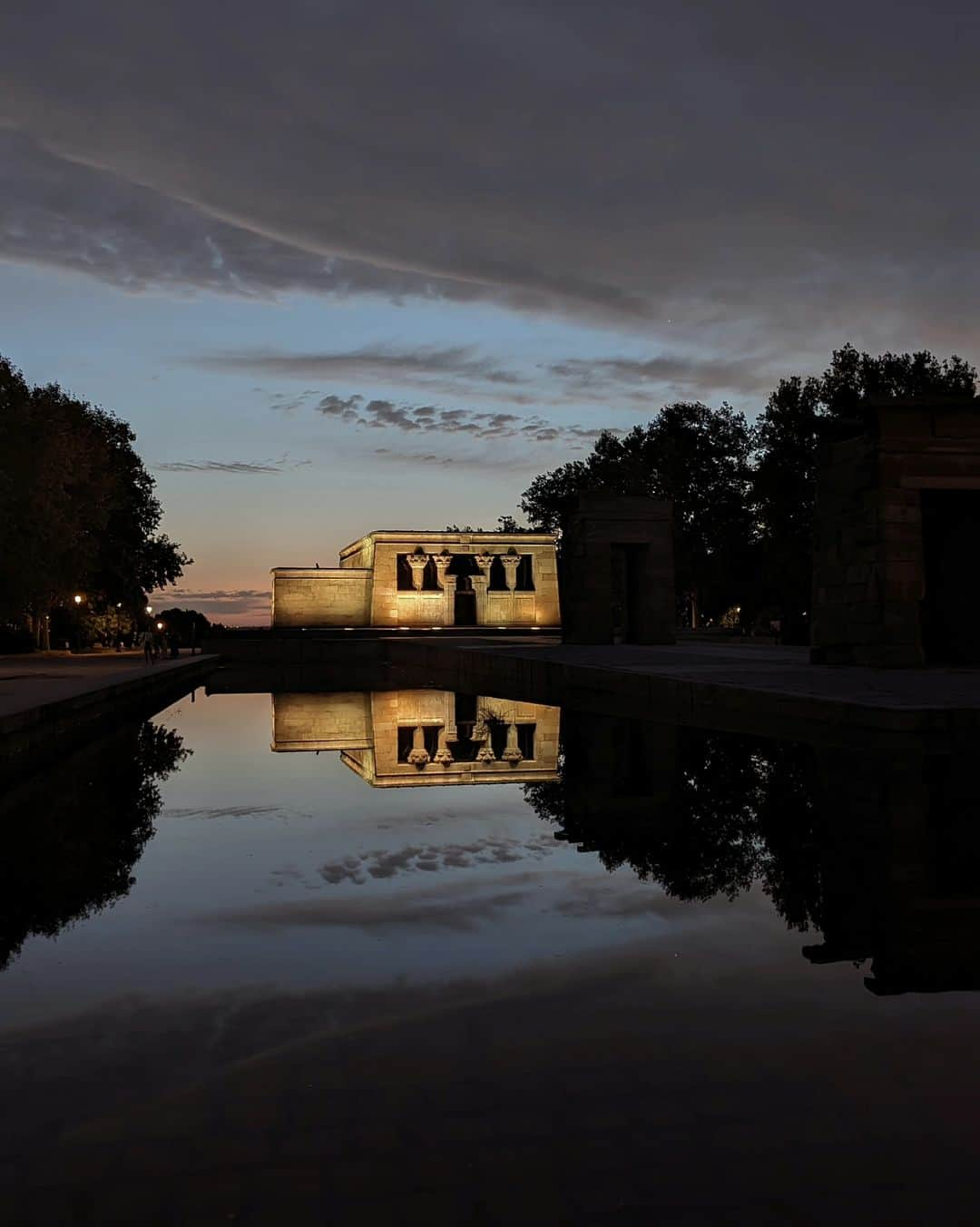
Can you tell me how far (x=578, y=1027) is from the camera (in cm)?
352

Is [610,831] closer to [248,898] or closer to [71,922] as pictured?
[248,898]

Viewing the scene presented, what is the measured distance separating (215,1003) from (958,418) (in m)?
19.1

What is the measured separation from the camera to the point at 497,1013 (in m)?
3.68

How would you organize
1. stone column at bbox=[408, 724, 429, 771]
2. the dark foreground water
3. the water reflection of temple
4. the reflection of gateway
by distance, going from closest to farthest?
the dark foreground water
the water reflection of temple
the reflection of gateway
stone column at bbox=[408, 724, 429, 771]

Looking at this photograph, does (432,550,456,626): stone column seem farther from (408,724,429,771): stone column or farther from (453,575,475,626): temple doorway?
(408,724,429,771): stone column

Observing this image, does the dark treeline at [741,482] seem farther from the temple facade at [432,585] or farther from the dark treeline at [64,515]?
the dark treeline at [64,515]

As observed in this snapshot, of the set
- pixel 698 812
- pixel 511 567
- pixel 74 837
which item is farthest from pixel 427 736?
pixel 511 567

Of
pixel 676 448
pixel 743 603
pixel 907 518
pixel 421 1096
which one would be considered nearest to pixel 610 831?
pixel 421 1096

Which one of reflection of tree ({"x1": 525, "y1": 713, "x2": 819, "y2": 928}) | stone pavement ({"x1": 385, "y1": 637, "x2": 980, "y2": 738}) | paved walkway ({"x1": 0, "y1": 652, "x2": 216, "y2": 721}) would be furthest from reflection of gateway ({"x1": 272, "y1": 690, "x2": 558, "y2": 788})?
paved walkway ({"x1": 0, "y1": 652, "x2": 216, "y2": 721})

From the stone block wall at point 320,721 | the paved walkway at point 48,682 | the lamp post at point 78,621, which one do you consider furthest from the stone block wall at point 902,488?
the lamp post at point 78,621

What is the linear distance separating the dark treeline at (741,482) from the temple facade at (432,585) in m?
7.47

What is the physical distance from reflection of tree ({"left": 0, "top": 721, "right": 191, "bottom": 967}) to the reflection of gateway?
6.99ft

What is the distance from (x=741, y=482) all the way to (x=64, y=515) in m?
45.5

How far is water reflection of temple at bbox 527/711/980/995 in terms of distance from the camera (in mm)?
4715
